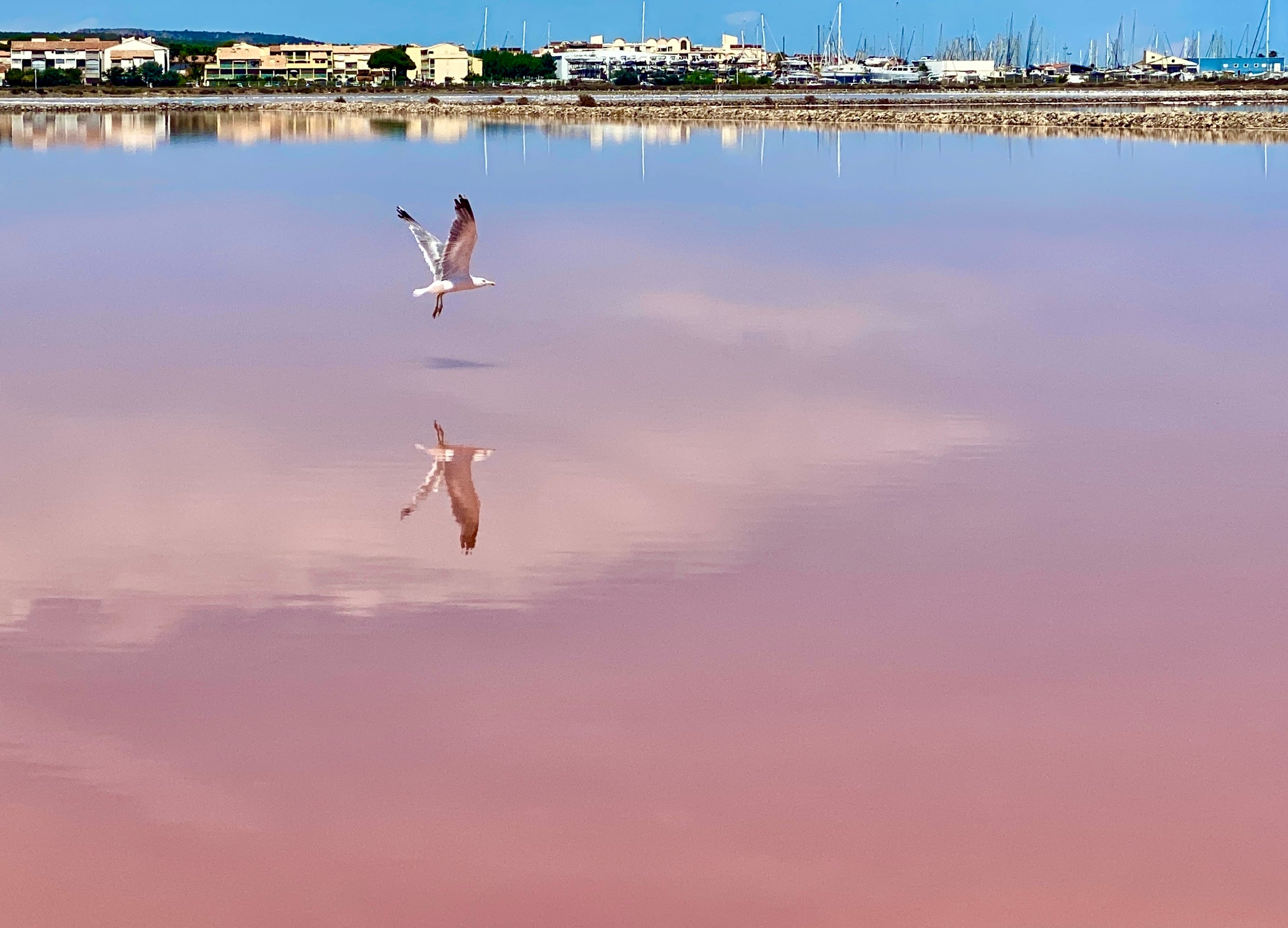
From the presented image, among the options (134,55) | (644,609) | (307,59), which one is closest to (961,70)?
(307,59)

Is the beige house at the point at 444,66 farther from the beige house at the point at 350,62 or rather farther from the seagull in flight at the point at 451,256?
the seagull in flight at the point at 451,256

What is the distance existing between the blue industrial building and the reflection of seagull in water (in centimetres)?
14986

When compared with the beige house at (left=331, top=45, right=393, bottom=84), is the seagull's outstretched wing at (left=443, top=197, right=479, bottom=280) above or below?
below

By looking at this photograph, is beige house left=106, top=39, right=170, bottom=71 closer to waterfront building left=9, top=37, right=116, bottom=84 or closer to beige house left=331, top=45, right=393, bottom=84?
waterfront building left=9, top=37, right=116, bottom=84

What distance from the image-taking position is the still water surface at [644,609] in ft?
14.6

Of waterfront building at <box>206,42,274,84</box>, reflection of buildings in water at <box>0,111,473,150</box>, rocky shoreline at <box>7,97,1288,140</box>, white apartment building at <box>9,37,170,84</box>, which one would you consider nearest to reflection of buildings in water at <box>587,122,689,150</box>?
rocky shoreline at <box>7,97,1288,140</box>

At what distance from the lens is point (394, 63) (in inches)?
A: 5531

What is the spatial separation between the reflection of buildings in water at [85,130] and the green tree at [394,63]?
247 ft

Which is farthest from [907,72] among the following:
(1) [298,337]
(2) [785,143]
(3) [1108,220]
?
(1) [298,337]

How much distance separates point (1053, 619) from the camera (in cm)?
608

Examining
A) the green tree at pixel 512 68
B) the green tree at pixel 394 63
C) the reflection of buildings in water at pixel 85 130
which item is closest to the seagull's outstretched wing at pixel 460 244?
the reflection of buildings in water at pixel 85 130

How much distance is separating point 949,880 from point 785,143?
39.4 m

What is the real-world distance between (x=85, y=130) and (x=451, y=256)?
4284cm

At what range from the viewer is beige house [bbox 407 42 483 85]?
5600 inches
